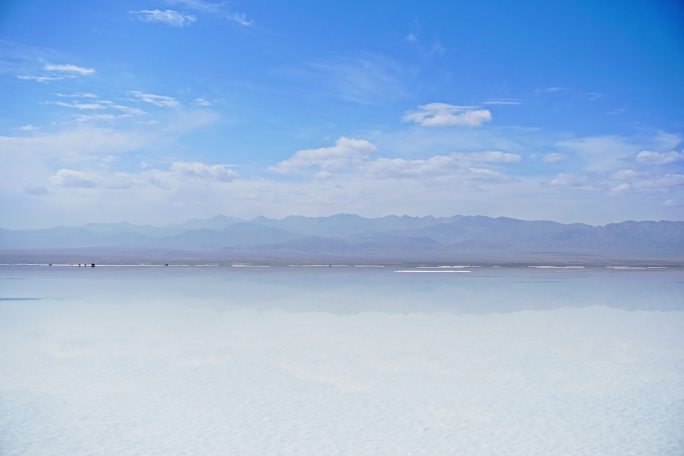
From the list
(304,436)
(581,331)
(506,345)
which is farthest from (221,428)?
(581,331)

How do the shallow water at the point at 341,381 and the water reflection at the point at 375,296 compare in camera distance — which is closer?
the shallow water at the point at 341,381

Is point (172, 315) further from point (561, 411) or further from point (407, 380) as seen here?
point (561, 411)

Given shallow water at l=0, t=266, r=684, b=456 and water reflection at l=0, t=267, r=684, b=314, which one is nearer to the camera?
shallow water at l=0, t=266, r=684, b=456

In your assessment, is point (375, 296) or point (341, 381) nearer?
point (341, 381)

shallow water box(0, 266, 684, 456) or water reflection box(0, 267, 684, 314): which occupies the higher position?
water reflection box(0, 267, 684, 314)

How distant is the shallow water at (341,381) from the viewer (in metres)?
5.86

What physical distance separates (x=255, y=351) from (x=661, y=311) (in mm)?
10773

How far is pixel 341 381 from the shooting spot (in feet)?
26.6

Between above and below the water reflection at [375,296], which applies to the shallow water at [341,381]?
A: below

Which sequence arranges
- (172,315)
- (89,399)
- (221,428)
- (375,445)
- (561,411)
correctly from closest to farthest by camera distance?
(375,445) < (221,428) < (561,411) < (89,399) < (172,315)

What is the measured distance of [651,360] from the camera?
936 centimetres

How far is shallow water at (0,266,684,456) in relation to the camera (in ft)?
19.2

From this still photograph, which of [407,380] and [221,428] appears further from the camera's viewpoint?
[407,380]

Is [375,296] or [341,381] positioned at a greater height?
[375,296]
